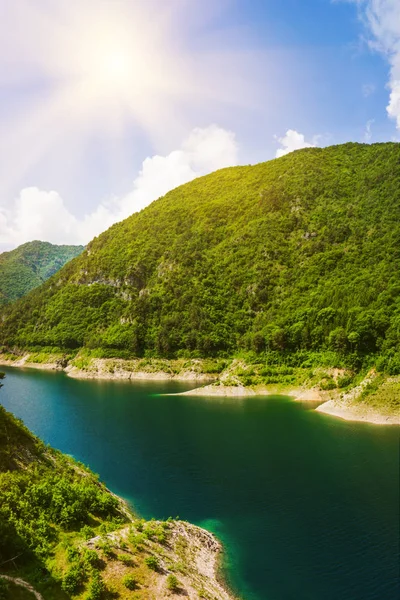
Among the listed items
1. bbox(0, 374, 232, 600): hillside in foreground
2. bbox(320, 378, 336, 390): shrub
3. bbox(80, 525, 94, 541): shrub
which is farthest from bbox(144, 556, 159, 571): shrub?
bbox(320, 378, 336, 390): shrub

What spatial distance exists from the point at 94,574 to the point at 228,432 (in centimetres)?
4196

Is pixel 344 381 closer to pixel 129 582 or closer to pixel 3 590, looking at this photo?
pixel 129 582

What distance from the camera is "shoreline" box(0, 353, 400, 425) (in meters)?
69.9

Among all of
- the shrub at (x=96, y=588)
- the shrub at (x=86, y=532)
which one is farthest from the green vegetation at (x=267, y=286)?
the shrub at (x=96, y=588)

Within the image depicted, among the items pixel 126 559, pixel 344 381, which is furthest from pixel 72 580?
pixel 344 381

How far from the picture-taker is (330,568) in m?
27.0

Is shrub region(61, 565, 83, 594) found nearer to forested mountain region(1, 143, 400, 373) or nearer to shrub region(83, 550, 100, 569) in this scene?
shrub region(83, 550, 100, 569)

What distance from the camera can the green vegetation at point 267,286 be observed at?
3957 inches

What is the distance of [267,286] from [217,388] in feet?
184

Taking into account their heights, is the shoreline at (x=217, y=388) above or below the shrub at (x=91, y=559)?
above

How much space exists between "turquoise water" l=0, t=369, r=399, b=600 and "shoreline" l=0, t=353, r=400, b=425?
3.93 m

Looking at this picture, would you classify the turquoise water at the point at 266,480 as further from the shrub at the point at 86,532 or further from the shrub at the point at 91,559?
the shrub at the point at 86,532

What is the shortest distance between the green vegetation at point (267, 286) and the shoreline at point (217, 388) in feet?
13.2

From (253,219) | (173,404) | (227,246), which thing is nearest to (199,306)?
(227,246)
